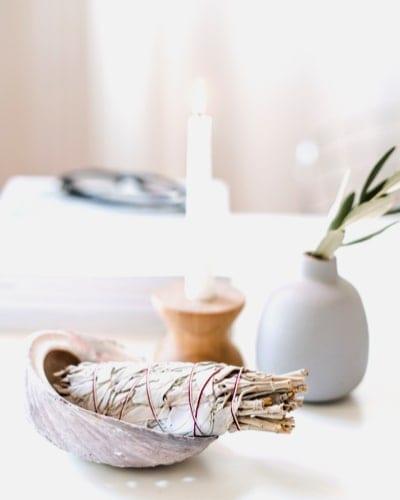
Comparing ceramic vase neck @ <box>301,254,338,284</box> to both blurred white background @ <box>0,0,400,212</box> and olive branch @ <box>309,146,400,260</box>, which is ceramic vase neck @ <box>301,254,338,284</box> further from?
blurred white background @ <box>0,0,400,212</box>

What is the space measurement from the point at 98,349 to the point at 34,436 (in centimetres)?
11

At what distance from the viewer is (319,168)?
2162 mm

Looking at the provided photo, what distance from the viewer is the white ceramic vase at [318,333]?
2.51 ft

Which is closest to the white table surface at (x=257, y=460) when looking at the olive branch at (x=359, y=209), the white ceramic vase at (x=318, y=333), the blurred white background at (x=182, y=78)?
the white ceramic vase at (x=318, y=333)

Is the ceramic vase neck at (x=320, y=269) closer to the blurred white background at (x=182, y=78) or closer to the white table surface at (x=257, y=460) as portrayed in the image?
the white table surface at (x=257, y=460)

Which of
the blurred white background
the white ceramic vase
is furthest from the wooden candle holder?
the blurred white background

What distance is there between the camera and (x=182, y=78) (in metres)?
2.40

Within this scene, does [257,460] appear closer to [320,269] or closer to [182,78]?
[320,269]

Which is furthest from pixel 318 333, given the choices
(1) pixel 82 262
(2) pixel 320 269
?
(1) pixel 82 262

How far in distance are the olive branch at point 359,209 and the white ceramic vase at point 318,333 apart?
20 millimetres

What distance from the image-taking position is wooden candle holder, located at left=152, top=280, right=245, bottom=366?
77 cm

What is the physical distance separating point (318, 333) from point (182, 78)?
68.5 inches

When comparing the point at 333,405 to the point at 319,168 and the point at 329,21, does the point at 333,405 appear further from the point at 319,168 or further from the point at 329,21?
the point at 329,21

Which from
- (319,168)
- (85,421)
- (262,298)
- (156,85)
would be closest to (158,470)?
(85,421)
